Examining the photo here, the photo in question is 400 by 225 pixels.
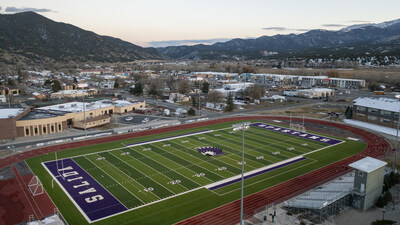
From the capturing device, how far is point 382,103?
5775 centimetres

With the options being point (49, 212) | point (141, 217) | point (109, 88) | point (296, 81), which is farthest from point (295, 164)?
point (296, 81)

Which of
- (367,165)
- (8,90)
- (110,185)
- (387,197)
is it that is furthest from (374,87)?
(8,90)

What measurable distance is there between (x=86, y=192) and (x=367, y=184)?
26.2 metres

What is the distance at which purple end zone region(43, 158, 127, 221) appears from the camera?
2520 cm

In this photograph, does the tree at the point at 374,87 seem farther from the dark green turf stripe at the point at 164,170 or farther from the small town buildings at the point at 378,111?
the dark green turf stripe at the point at 164,170

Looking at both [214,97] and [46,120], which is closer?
[46,120]

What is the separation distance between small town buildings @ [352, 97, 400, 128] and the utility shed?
108ft

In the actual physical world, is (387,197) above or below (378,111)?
below

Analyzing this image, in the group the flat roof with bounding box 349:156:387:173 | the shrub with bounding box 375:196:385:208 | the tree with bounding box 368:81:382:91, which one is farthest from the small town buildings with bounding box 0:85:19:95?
the tree with bounding box 368:81:382:91

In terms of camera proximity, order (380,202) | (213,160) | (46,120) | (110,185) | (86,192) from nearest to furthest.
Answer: (380,202) → (86,192) → (110,185) → (213,160) → (46,120)

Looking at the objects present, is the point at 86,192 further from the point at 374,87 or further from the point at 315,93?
the point at 374,87

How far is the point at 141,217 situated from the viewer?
946 inches

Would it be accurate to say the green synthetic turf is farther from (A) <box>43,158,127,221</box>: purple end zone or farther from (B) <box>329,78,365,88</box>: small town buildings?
(B) <box>329,78,365,88</box>: small town buildings

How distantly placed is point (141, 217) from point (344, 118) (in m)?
54.9
